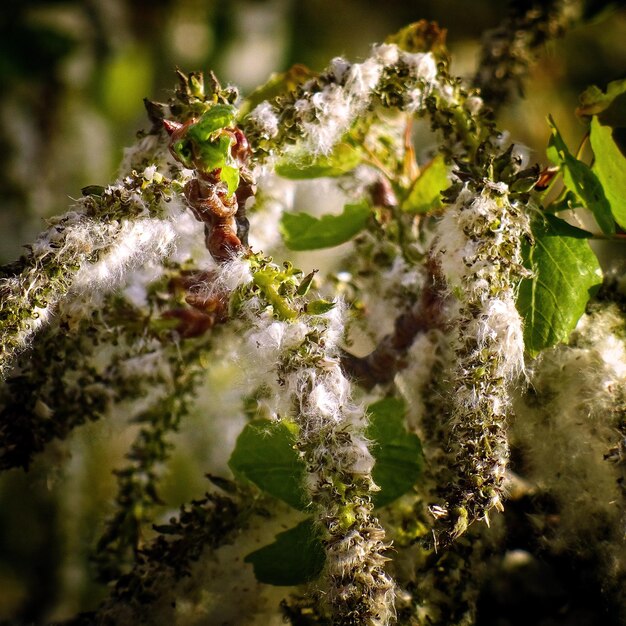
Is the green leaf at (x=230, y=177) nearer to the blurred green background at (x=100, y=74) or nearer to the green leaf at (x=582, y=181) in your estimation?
the green leaf at (x=582, y=181)

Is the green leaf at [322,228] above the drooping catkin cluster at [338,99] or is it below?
below

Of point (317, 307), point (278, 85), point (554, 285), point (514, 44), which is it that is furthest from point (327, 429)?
point (514, 44)

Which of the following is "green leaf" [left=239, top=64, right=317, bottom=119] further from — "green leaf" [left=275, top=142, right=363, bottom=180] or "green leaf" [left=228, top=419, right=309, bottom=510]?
"green leaf" [left=228, top=419, right=309, bottom=510]

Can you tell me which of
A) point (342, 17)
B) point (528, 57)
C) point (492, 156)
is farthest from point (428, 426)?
point (342, 17)

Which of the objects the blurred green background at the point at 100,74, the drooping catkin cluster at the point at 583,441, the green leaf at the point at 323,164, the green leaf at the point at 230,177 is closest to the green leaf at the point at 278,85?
the green leaf at the point at 323,164

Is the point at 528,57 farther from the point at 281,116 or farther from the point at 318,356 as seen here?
the point at 318,356

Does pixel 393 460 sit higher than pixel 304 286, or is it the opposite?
pixel 304 286

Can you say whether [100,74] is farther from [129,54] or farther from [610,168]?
[610,168]
